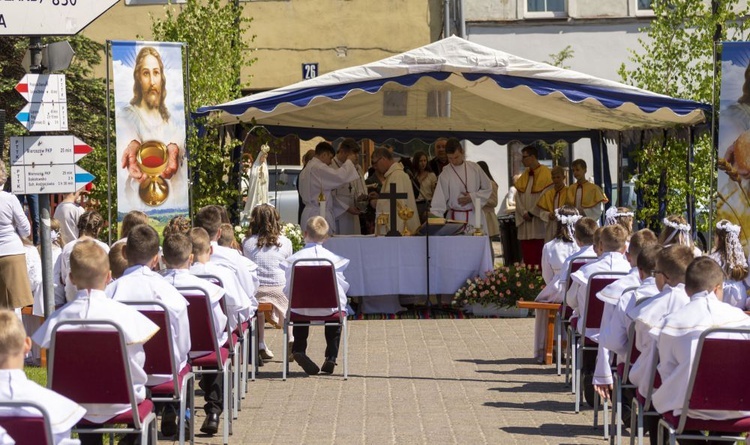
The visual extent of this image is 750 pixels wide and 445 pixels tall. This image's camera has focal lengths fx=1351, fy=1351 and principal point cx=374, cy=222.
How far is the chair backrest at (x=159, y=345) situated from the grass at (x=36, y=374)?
3.78 meters

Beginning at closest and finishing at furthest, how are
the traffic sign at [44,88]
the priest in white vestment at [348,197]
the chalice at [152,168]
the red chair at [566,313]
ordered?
the traffic sign at [44,88] < the red chair at [566,313] < the chalice at [152,168] < the priest in white vestment at [348,197]

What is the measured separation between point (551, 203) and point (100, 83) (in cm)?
1260

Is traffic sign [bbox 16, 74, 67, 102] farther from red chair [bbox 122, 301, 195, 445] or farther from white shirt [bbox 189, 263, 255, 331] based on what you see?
red chair [bbox 122, 301, 195, 445]

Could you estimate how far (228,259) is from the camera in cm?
1044

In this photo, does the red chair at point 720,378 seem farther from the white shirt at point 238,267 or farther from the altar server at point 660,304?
the white shirt at point 238,267

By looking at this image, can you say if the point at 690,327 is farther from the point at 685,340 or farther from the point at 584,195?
the point at 584,195

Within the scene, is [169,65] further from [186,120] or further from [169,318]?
[169,318]

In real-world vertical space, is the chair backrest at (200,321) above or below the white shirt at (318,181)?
below

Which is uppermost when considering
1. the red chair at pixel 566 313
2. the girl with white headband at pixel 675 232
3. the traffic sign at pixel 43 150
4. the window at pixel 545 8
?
the window at pixel 545 8

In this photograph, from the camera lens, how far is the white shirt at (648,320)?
701 centimetres

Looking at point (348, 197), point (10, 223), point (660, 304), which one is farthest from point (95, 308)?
point (348, 197)

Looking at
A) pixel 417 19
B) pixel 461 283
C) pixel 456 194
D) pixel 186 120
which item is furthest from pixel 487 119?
pixel 417 19

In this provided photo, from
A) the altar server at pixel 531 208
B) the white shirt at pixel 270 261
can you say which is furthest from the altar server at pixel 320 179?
the white shirt at pixel 270 261

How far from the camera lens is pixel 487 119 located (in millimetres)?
20688
